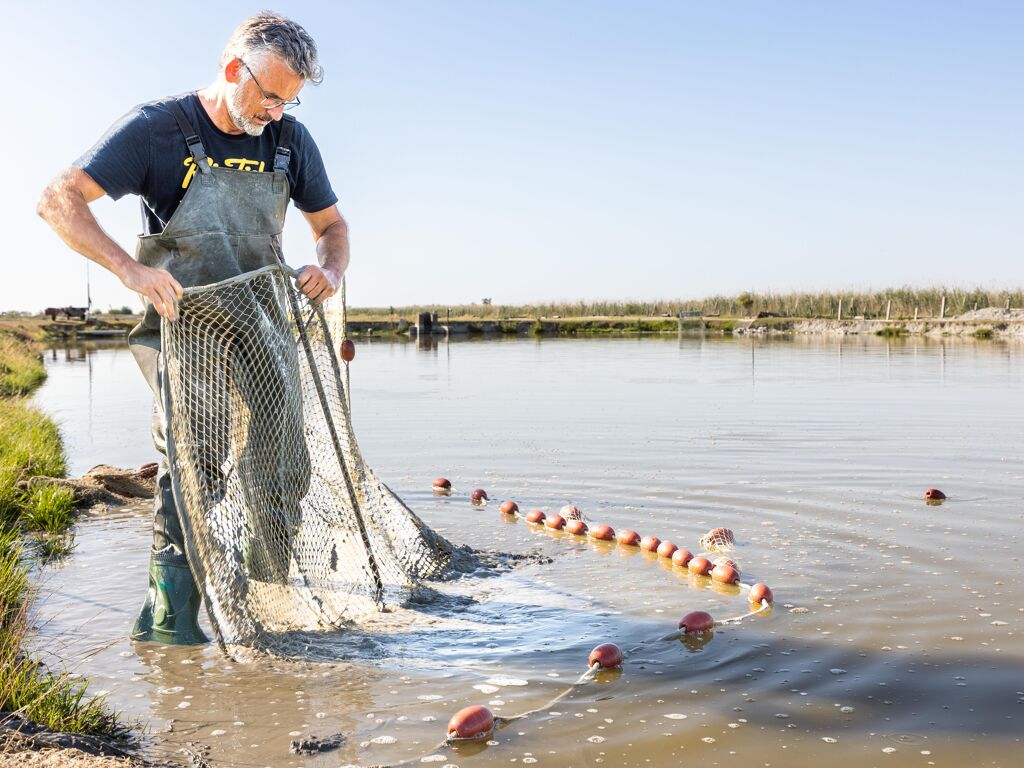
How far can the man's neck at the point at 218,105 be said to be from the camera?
449cm

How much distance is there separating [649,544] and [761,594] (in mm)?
1403

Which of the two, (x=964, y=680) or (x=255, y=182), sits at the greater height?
(x=255, y=182)

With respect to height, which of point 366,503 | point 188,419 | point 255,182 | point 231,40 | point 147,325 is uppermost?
point 231,40

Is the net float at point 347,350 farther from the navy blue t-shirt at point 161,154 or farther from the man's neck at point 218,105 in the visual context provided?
the man's neck at point 218,105

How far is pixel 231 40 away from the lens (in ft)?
14.5

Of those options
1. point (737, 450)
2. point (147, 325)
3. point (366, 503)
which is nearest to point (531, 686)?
point (366, 503)

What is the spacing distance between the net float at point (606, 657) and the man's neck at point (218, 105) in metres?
2.84

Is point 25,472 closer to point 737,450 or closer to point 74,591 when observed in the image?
point 74,591

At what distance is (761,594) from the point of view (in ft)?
18.0

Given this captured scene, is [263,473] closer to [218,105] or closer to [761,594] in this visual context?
[218,105]

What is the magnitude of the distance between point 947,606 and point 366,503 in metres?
3.20

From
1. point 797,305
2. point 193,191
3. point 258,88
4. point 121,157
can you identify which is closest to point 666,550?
point 193,191

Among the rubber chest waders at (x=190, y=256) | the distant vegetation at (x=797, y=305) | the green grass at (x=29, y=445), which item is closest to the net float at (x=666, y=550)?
the rubber chest waders at (x=190, y=256)

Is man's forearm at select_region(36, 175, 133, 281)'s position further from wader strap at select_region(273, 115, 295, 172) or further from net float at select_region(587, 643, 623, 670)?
net float at select_region(587, 643, 623, 670)
